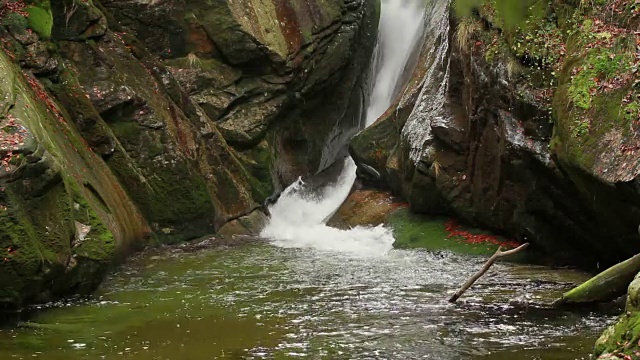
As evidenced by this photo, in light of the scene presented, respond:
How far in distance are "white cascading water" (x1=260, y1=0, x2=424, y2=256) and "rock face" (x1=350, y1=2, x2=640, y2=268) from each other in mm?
2183

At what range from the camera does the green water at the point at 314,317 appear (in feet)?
25.7

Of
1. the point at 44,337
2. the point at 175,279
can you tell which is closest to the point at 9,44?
the point at 175,279

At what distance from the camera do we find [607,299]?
370 inches

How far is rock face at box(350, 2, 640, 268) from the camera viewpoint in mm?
11164

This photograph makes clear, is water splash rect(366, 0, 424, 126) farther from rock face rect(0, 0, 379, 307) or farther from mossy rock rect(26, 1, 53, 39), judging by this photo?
mossy rock rect(26, 1, 53, 39)

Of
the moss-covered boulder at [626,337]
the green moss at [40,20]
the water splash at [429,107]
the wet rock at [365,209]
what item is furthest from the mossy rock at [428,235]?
the green moss at [40,20]

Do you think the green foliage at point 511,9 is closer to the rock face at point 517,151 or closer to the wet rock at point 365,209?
the rock face at point 517,151

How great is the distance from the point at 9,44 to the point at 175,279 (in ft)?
21.2

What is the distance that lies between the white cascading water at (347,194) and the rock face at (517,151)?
2183 mm

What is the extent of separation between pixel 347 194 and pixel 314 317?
1432 centimetres

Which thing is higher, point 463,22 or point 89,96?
point 463,22

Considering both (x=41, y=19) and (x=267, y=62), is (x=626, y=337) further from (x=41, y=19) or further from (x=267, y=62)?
(x=267, y=62)

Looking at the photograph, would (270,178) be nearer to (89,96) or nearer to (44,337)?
(89,96)

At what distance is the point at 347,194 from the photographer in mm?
23781
